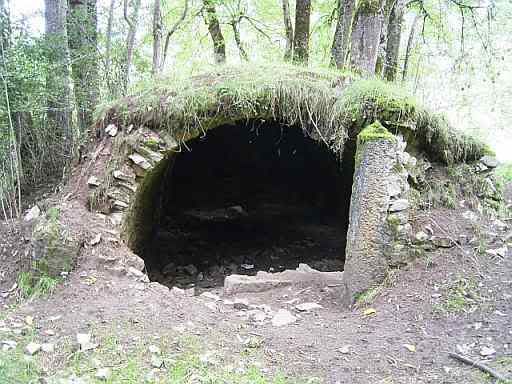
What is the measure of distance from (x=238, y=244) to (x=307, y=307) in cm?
360

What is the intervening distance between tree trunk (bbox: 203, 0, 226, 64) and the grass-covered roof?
6351 mm

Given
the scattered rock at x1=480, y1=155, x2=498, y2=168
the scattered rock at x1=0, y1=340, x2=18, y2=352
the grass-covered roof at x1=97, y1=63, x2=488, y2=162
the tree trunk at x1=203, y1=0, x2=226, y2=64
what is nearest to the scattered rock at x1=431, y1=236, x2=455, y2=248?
the grass-covered roof at x1=97, y1=63, x2=488, y2=162

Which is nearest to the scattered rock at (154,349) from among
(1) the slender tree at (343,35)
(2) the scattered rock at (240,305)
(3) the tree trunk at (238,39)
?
(2) the scattered rock at (240,305)

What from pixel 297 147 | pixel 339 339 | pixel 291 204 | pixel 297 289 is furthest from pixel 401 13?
pixel 339 339

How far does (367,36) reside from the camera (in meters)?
6.90

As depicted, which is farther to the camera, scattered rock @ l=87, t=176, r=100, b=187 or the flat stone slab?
scattered rock @ l=87, t=176, r=100, b=187

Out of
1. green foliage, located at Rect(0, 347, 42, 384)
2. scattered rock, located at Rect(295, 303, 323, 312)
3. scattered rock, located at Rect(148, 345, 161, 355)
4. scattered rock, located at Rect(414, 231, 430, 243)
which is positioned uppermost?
scattered rock, located at Rect(414, 231, 430, 243)

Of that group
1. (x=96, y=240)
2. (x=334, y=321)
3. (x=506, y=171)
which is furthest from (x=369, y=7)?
(x=506, y=171)

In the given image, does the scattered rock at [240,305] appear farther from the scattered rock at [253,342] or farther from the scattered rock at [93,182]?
the scattered rock at [93,182]

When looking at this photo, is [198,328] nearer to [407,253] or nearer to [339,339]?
[339,339]

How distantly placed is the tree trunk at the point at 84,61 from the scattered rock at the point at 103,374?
4304 millimetres

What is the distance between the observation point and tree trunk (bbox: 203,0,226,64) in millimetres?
11183

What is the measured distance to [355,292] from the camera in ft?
14.0

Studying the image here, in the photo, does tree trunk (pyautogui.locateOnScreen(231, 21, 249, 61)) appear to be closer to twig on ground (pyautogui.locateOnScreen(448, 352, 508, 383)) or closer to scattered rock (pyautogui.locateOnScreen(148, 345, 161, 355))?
scattered rock (pyautogui.locateOnScreen(148, 345, 161, 355))
